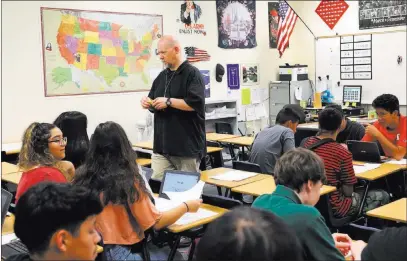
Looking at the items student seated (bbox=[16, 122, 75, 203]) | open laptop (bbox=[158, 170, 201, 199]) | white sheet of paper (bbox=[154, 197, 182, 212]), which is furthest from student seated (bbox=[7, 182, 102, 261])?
open laptop (bbox=[158, 170, 201, 199])

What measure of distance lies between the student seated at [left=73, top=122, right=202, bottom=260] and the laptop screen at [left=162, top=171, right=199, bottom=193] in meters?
0.62

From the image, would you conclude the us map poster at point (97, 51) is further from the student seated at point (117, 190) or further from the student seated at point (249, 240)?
the student seated at point (249, 240)

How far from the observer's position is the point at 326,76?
8945mm

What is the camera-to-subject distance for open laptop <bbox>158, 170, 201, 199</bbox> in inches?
128

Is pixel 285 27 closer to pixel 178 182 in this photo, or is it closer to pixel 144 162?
pixel 144 162

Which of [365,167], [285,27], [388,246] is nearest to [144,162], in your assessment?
[365,167]

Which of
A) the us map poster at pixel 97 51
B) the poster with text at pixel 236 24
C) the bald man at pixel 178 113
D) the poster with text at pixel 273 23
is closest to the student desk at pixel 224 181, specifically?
the bald man at pixel 178 113

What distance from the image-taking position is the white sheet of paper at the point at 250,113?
8.74m

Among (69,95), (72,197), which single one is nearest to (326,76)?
(69,95)

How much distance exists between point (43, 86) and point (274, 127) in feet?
11.0

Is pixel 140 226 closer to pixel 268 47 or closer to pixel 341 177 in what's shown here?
pixel 341 177

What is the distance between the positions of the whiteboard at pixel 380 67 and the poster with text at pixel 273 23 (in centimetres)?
87

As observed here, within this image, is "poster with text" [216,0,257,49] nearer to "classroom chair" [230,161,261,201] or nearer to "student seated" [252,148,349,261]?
"classroom chair" [230,161,261,201]

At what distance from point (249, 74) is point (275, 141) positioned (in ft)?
15.6
